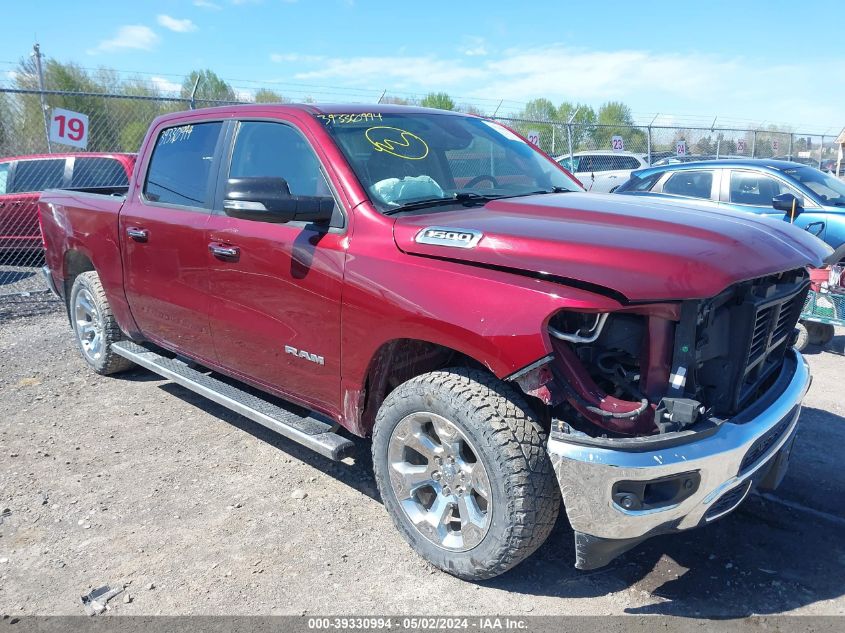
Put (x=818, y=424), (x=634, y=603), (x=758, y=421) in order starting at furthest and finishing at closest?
(x=818, y=424) < (x=634, y=603) < (x=758, y=421)

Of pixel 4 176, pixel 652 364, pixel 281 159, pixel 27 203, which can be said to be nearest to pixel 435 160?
pixel 281 159

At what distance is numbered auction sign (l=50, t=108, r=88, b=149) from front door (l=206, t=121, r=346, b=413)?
272 inches

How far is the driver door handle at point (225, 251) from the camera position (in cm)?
367

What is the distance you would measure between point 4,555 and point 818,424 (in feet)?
16.1

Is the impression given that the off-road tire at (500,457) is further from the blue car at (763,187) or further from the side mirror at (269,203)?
the blue car at (763,187)

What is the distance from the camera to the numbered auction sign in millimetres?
9367

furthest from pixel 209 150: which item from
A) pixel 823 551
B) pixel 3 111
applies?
pixel 3 111

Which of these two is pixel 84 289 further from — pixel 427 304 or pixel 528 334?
pixel 528 334

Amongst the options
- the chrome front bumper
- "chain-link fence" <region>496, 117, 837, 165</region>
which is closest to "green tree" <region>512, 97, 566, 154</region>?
"chain-link fence" <region>496, 117, 837, 165</region>

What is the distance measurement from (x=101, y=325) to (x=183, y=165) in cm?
174

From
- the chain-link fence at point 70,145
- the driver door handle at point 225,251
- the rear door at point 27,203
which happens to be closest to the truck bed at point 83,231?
the driver door handle at point 225,251

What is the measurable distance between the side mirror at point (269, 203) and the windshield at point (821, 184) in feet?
23.0

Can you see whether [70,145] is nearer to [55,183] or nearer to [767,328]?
[55,183]

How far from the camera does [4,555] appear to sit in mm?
3260
